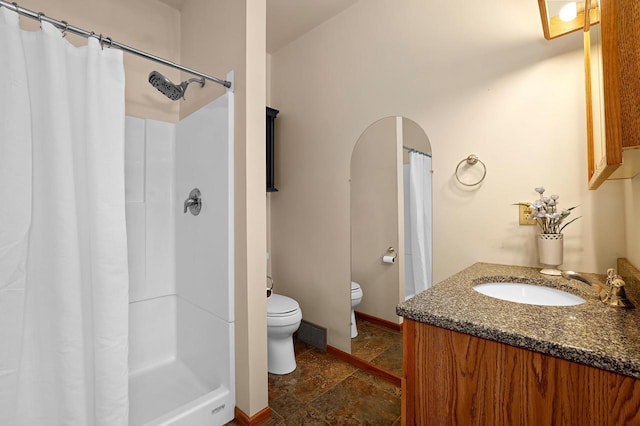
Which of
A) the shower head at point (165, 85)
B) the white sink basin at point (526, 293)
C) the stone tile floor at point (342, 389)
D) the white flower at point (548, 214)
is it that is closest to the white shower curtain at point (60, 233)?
the shower head at point (165, 85)

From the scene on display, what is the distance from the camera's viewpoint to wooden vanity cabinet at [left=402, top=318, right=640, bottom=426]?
2.09 ft

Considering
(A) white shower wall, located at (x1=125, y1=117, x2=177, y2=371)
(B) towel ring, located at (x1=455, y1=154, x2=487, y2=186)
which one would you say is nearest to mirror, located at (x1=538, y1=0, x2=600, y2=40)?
(B) towel ring, located at (x1=455, y1=154, x2=487, y2=186)

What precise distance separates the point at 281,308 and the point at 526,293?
58.4 inches

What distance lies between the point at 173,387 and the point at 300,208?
1.58m

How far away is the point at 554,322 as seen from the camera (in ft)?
2.60

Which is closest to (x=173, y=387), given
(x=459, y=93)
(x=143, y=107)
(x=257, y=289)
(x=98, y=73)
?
(x=257, y=289)

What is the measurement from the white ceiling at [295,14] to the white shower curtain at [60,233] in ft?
4.67

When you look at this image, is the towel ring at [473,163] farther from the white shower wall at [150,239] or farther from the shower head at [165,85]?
the white shower wall at [150,239]

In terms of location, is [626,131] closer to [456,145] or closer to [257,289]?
[456,145]

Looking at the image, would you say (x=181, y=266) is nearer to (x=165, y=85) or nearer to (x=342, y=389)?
(x=165, y=85)

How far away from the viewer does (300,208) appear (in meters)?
2.61

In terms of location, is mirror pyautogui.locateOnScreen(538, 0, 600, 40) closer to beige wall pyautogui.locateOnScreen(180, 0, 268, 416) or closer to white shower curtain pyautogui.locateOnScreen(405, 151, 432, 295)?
white shower curtain pyautogui.locateOnScreen(405, 151, 432, 295)

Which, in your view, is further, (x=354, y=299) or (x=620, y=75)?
(x=354, y=299)

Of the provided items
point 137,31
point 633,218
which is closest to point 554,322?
point 633,218
